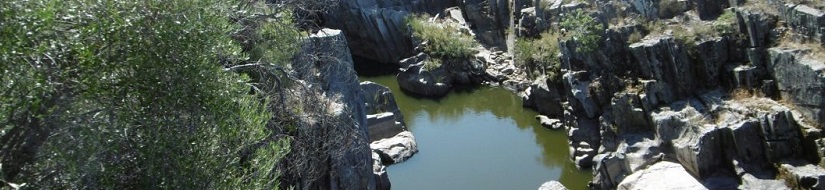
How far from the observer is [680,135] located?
77.7 ft

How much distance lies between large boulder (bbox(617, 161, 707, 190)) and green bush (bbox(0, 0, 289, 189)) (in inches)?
548

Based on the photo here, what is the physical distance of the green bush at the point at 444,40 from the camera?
37.9 metres

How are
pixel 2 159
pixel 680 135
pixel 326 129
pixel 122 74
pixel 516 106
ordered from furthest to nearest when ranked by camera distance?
1. pixel 516 106
2. pixel 680 135
3. pixel 326 129
4. pixel 122 74
5. pixel 2 159

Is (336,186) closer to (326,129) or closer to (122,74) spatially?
(326,129)

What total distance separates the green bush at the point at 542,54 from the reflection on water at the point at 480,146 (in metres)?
1.65

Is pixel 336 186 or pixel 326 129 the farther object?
pixel 336 186

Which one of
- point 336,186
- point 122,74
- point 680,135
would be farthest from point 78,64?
point 680,135

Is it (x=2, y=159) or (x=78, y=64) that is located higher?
(x=78, y=64)

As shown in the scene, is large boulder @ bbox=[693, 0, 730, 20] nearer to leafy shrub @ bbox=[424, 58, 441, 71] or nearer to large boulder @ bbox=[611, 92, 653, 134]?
large boulder @ bbox=[611, 92, 653, 134]

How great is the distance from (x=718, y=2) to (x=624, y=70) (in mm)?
3926

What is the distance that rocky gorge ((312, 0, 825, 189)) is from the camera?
73.3 ft

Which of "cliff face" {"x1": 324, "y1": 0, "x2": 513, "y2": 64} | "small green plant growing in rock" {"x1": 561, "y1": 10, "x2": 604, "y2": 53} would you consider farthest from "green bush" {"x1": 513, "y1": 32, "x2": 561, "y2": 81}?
"cliff face" {"x1": 324, "y1": 0, "x2": 513, "y2": 64}

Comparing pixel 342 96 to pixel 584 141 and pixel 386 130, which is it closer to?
pixel 386 130

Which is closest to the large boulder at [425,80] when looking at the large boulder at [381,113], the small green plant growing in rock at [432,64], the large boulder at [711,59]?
the small green plant growing in rock at [432,64]
